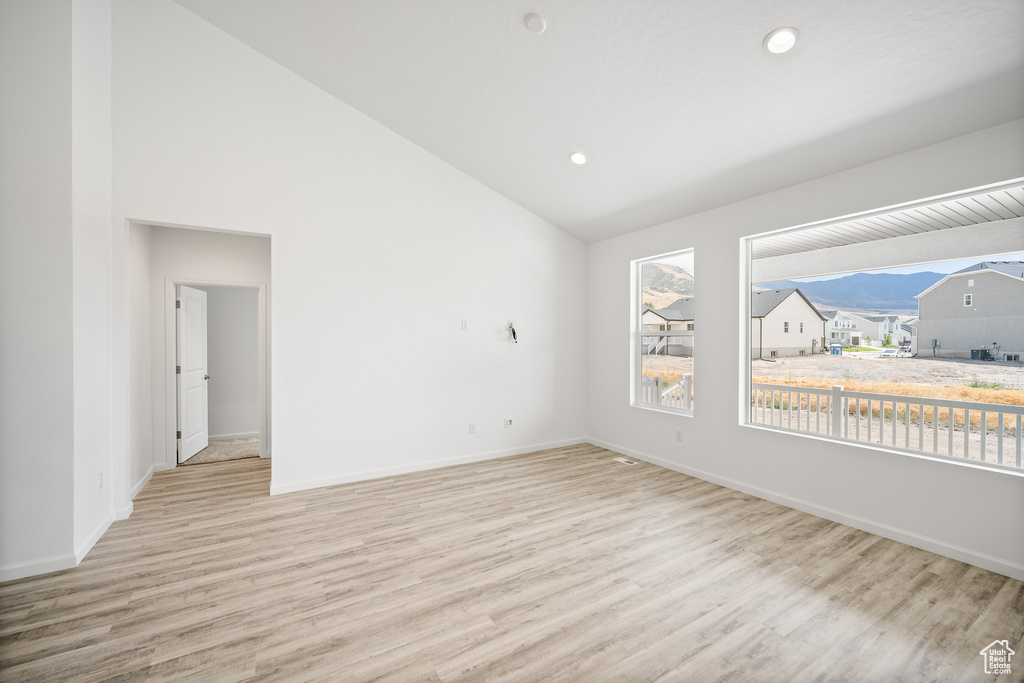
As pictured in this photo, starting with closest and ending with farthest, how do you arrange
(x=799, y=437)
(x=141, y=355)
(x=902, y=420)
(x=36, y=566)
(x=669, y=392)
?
(x=36, y=566), (x=902, y=420), (x=799, y=437), (x=141, y=355), (x=669, y=392)

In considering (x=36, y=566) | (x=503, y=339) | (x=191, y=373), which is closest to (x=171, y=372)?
(x=191, y=373)

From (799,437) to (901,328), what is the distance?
3.60ft

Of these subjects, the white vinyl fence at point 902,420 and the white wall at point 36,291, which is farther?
the white vinyl fence at point 902,420

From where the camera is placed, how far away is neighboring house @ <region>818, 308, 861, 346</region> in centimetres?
339

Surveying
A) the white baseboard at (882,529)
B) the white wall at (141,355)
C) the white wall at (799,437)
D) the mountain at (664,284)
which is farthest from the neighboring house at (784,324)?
the white wall at (141,355)

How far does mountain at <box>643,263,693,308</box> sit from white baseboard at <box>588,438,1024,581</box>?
1.86 metres

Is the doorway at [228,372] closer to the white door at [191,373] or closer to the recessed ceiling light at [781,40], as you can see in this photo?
the white door at [191,373]

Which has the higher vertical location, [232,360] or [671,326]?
[671,326]

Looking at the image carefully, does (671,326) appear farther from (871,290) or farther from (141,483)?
(141,483)

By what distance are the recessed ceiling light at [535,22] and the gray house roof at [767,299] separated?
9.45 feet

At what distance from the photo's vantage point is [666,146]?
11.1 feet

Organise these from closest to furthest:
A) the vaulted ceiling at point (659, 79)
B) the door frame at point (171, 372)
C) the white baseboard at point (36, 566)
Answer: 1. the vaulted ceiling at point (659, 79)
2. the white baseboard at point (36, 566)
3. the door frame at point (171, 372)

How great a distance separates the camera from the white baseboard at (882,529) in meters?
2.44

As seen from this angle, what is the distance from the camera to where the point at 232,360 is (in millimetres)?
5977
